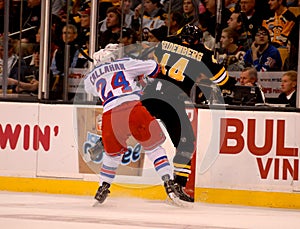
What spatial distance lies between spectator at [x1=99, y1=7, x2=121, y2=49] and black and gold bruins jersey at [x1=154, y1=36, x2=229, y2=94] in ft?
4.54

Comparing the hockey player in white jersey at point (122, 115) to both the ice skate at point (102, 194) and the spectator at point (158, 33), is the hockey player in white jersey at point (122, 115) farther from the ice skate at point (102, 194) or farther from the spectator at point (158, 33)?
the spectator at point (158, 33)

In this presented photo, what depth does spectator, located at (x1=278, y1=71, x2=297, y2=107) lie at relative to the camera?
776 cm

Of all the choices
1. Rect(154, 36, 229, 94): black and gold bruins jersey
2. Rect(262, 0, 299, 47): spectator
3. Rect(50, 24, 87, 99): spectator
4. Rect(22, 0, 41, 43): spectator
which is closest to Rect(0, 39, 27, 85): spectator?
Rect(22, 0, 41, 43): spectator

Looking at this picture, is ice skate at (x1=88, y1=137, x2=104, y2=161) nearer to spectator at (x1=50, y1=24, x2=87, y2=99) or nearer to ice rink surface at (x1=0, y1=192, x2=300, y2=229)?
ice rink surface at (x1=0, y1=192, x2=300, y2=229)

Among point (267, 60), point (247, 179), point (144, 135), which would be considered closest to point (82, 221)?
point (144, 135)

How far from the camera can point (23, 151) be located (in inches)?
316

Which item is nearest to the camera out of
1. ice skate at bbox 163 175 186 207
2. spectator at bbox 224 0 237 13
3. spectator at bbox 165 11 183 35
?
ice skate at bbox 163 175 186 207

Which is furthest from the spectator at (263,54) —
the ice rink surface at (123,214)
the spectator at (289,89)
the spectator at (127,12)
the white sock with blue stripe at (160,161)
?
the white sock with blue stripe at (160,161)

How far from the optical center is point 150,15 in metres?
8.74

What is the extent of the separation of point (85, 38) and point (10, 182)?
1.74 meters

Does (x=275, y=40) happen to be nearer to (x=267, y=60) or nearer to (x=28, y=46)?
(x=267, y=60)

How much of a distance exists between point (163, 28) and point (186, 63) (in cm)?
152

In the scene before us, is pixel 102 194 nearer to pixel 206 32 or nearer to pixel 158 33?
pixel 206 32

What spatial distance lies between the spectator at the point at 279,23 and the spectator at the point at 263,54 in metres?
0.05
